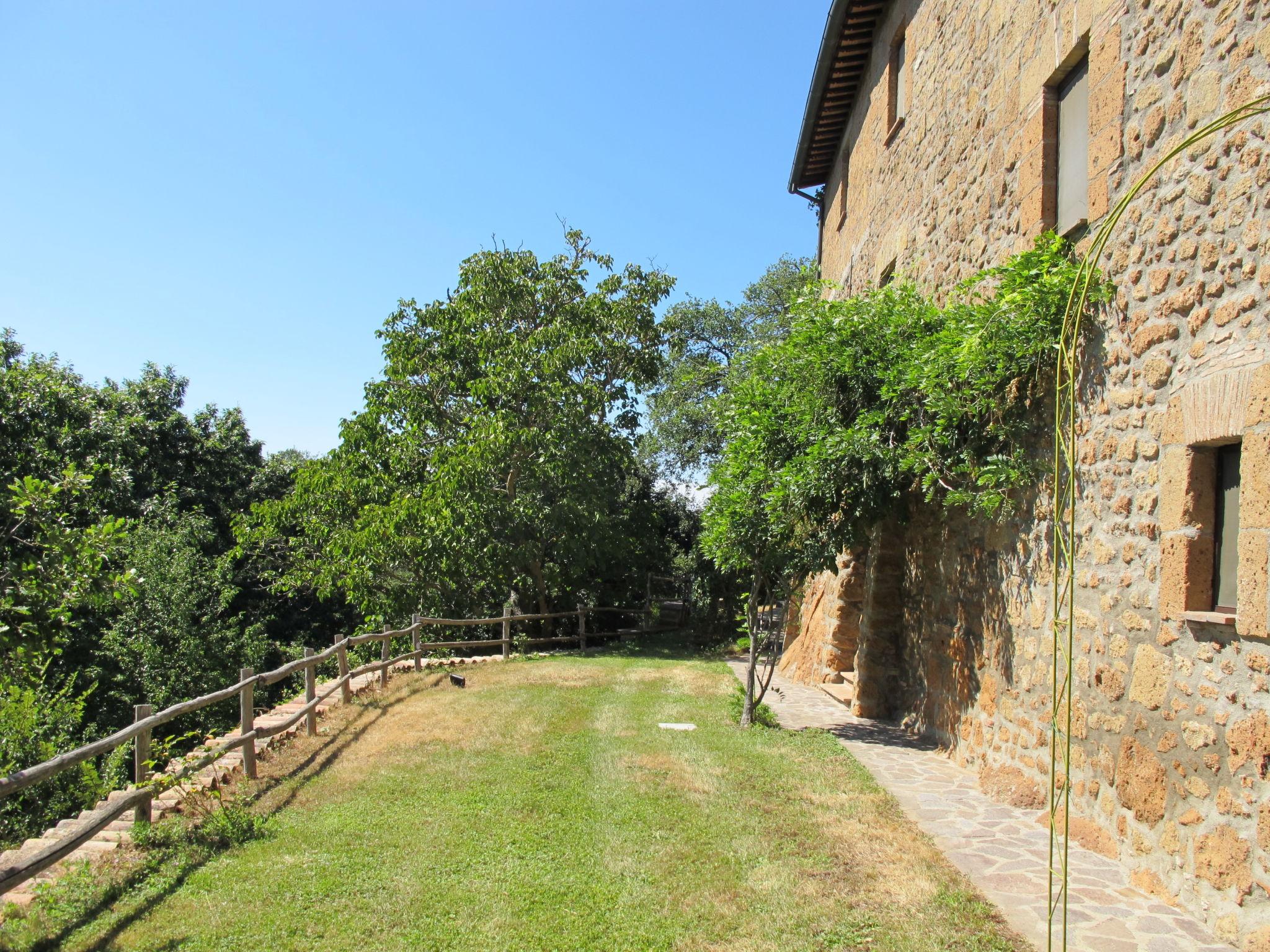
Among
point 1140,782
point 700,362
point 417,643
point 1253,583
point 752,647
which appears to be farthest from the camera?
point 700,362

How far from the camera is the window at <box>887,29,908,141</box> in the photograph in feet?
34.1

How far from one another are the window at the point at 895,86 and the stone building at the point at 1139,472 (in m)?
1.66

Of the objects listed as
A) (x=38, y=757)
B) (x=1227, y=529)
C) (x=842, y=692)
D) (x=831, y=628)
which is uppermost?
(x=1227, y=529)

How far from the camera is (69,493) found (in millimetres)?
6848

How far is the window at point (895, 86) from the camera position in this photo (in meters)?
10.4

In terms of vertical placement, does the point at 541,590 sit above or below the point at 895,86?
below

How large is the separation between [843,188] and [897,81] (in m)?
2.90

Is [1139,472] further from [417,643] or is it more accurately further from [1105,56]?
[417,643]

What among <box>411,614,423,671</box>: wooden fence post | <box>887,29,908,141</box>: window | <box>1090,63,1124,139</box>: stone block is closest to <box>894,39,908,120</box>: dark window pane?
<box>887,29,908,141</box>: window

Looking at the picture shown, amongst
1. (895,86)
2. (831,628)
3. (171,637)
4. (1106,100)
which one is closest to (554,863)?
(1106,100)

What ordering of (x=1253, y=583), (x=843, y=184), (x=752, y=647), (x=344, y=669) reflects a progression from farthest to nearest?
(x=843, y=184) < (x=344, y=669) < (x=752, y=647) < (x=1253, y=583)

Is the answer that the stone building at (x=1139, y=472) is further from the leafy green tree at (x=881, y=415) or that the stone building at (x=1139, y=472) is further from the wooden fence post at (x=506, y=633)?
the wooden fence post at (x=506, y=633)

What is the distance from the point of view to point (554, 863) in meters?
5.07

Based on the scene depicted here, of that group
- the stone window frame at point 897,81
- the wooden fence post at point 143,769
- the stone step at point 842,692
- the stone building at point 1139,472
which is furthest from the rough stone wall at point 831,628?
the wooden fence post at point 143,769
